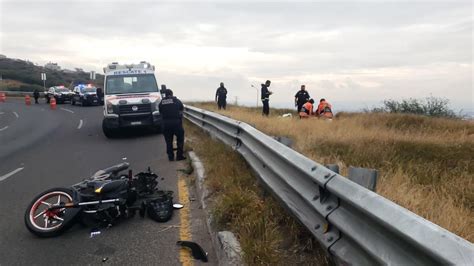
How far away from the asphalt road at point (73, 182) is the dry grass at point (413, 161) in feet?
7.05

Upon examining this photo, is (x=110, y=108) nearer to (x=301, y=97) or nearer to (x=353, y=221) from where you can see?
(x=301, y=97)

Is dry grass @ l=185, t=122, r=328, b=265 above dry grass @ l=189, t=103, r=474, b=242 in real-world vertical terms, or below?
below

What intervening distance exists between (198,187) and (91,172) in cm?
310

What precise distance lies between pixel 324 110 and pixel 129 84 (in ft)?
23.8

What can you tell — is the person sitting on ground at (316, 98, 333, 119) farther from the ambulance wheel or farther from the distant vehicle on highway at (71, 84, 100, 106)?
the distant vehicle on highway at (71, 84, 100, 106)

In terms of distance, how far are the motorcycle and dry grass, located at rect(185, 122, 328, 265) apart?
0.88 m

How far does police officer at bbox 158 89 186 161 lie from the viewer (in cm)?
953

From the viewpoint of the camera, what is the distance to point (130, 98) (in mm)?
14539

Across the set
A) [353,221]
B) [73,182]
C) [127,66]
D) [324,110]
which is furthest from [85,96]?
[353,221]

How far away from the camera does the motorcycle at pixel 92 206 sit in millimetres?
5055

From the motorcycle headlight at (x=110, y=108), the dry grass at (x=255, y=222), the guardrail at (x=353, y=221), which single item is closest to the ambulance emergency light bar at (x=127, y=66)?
the motorcycle headlight at (x=110, y=108)

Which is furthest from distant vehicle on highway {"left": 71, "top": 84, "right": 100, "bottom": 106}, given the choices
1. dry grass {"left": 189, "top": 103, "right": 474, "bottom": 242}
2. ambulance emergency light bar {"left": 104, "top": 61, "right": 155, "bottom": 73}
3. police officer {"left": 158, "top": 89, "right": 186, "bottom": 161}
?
police officer {"left": 158, "top": 89, "right": 186, "bottom": 161}

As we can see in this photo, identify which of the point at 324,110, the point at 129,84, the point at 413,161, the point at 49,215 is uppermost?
the point at 129,84

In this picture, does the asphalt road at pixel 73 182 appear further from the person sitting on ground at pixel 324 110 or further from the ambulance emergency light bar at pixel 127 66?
the person sitting on ground at pixel 324 110
